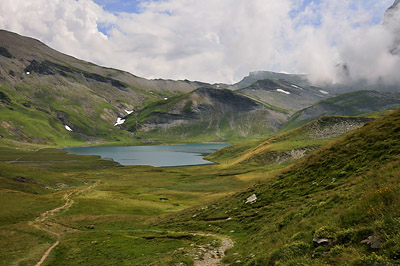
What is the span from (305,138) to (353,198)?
501ft

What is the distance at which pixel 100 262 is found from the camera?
96.2 feet

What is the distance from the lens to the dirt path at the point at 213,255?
21.5 metres

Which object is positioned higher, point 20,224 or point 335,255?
point 335,255

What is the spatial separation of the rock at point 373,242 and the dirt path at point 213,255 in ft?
41.9

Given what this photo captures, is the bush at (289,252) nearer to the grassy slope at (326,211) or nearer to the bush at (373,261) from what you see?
the grassy slope at (326,211)

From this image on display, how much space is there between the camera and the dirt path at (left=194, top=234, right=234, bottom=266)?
21.5m

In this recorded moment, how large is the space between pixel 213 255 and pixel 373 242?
15.6 meters

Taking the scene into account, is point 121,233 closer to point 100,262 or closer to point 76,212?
point 100,262

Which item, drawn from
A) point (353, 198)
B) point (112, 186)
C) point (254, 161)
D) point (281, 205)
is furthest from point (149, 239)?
point (254, 161)

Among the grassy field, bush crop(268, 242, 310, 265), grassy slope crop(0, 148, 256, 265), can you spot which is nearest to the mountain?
grassy slope crop(0, 148, 256, 265)

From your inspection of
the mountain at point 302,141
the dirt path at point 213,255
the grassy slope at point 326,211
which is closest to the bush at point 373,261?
the grassy slope at point 326,211

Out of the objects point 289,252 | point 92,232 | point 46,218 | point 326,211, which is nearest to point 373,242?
point 289,252

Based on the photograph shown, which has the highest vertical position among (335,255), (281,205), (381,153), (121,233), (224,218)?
(381,153)

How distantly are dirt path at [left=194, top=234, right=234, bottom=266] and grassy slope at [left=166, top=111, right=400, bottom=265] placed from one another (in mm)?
1160
